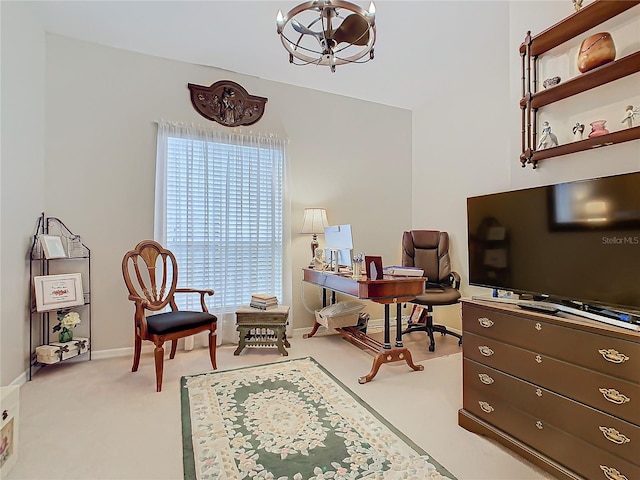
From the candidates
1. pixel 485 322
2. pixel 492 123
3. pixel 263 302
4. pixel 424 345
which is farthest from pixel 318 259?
pixel 492 123

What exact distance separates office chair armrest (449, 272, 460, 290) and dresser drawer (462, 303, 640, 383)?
187 centimetres

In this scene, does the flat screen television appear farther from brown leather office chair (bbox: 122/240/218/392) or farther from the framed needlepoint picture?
the framed needlepoint picture

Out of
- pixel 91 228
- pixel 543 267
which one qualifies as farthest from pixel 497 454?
pixel 91 228

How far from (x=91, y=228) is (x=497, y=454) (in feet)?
11.9

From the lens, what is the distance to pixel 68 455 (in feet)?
5.77

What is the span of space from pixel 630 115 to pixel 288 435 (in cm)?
244

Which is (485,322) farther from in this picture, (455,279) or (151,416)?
(151,416)

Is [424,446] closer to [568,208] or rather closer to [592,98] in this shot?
[568,208]

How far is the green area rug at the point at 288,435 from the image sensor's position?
1634 mm

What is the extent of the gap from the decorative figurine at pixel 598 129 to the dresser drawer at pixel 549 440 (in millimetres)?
1482

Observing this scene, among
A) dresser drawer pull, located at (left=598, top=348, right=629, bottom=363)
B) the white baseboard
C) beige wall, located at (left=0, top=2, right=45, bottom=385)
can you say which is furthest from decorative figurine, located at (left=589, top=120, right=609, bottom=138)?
beige wall, located at (left=0, top=2, right=45, bottom=385)

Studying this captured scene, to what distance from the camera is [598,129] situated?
5.85 ft

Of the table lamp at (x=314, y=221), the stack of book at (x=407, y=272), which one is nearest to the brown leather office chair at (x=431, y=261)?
the stack of book at (x=407, y=272)

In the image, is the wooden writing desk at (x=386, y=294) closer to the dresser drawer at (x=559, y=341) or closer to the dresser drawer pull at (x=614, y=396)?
the dresser drawer at (x=559, y=341)
